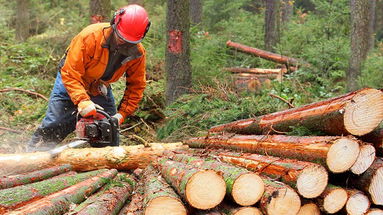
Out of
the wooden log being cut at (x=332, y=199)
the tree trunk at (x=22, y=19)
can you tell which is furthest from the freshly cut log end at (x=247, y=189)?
the tree trunk at (x=22, y=19)

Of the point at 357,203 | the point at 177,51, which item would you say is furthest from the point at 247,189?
the point at 177,51

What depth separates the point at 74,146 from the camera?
4594 millimetres

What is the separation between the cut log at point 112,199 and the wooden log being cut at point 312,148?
1239mm

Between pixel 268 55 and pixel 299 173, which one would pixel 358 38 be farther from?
pixel 299 173

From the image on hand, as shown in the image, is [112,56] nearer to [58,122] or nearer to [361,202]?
[58,122]

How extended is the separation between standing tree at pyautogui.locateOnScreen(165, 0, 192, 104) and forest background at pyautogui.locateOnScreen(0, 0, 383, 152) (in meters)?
0.22

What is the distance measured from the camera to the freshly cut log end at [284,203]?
2.66 metres

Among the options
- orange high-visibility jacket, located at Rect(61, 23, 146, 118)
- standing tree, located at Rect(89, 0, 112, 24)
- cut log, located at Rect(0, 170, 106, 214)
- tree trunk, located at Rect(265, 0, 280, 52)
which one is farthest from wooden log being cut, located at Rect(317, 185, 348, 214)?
tree trunk, located at Rect(265, 0, 280, 52)

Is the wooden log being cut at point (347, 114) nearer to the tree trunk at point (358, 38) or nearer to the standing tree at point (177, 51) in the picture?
the standing tree at point (177, 51)

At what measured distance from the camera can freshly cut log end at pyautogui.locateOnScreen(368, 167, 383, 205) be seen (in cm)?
298

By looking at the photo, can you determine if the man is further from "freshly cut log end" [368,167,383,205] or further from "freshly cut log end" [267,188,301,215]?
"freshly cut log end" [368,167,383,205]

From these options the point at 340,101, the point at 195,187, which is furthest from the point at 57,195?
the point at 340,101

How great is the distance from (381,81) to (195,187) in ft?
23.0

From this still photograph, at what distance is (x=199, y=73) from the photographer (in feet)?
28.0
